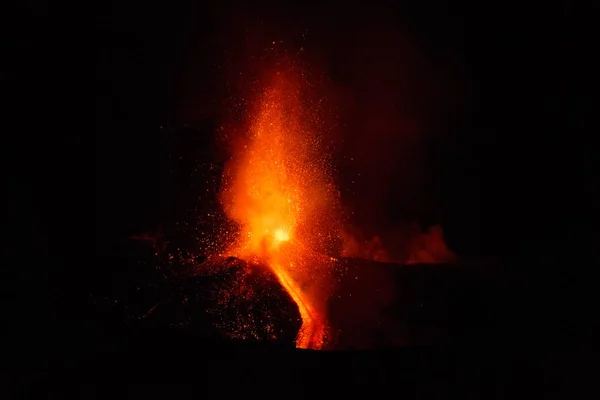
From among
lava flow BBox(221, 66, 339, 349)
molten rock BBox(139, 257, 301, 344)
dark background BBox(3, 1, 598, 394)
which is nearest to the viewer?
molten rock BBox(139, 257, 301, 344)

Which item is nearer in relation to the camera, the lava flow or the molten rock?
the molten rock

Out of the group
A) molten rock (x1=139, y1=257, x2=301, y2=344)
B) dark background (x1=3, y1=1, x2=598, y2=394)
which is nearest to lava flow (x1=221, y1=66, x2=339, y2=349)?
dark background (x1=3, y1=1, x2=598, y2=394)

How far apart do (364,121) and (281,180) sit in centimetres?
222

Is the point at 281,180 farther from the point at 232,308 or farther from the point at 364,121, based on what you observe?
the point at 232,308

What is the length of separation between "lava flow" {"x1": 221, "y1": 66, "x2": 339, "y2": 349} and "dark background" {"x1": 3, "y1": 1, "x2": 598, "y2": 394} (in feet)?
2.21

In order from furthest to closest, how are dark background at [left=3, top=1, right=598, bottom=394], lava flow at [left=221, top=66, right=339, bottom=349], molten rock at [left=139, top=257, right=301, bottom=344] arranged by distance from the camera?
1. lava flow at [left=221, top=66, right=339, bottom=349]
2. dark background at [left=3, top=1, right=598, bottom=394]
3. molten rock at [left=139, top=257, right=301, bottom=344]

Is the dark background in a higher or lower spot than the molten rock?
higher

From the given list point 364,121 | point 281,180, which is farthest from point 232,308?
point 364,121

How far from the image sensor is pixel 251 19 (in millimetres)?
7176

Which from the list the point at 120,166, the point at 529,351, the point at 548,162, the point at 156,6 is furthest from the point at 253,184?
the point at 548,162

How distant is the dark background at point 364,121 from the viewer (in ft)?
22.3

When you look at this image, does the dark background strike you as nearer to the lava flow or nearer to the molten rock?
the lava flow

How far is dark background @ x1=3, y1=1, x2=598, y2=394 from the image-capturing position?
6.80 meters

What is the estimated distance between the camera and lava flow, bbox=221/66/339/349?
732 cm
